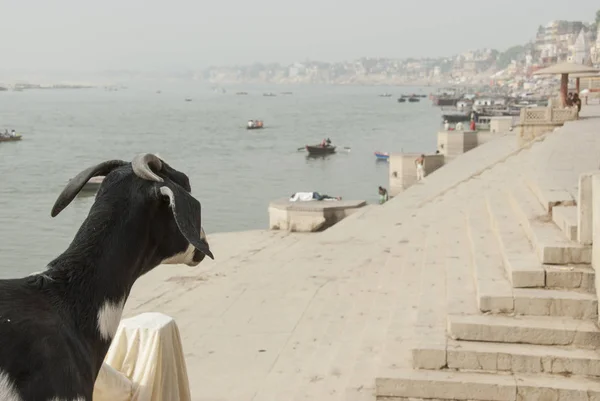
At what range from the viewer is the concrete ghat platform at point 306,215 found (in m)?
16.4

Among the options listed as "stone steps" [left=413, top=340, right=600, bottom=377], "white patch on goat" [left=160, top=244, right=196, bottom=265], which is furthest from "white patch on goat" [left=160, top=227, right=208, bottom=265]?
"stone steps" [left=413, top=340, right=600, bottom=377]

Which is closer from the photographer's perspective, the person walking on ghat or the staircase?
the staircase

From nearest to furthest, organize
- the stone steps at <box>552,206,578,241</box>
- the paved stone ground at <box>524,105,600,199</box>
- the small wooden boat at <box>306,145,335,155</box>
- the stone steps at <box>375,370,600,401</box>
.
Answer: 1. the stone steps at <box>375,370,600,401</box>
2. the stone steps at <box>552,206,578,241</box>
3. the paved stone ground at <box>524,105,600,199</box>
4. the small wooden boat at <box>306,145,335,155</box>

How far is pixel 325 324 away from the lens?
26.3 feet

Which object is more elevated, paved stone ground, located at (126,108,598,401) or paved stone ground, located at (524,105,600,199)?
paved stone ground, located at (524,105,600,199)

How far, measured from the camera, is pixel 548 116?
911 inches

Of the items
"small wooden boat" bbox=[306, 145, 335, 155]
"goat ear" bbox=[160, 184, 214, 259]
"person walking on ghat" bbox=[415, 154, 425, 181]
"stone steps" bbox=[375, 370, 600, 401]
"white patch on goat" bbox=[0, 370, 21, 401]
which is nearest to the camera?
"white patch on goat" bbox=[0, 370, 21, 401]

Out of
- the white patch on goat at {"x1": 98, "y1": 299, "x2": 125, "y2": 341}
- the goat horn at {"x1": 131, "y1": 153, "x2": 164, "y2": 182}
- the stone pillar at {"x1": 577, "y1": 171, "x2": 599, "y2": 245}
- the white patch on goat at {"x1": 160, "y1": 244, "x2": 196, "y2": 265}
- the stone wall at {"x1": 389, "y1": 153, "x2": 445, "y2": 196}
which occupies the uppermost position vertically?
the goat horn at {"x1": 131, "y1": 153, "x2": 164, "y2": 182}

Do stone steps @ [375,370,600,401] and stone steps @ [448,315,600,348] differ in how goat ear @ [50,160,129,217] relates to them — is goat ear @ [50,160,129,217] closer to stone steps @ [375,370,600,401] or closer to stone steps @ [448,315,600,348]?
stone steps @ [375,370,600,401]

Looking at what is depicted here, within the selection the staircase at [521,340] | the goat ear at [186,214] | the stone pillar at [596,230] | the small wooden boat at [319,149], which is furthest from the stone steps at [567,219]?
the small wooden boat at [319,149]

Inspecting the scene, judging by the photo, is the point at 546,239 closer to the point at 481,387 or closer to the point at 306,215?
the point at 481,387

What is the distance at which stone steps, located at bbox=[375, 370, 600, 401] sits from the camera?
5.56m

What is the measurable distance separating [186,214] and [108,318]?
0.46 m

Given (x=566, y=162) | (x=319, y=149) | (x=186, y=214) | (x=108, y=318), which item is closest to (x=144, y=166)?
(x=186, y=214)
